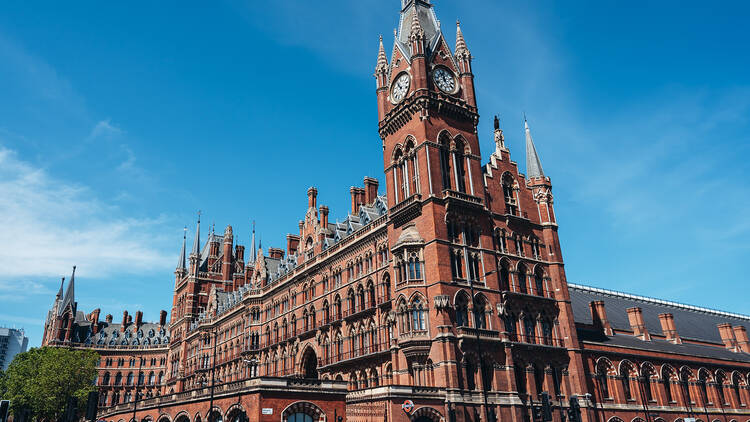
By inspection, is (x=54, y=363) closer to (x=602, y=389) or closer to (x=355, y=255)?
(x=355, y=255)

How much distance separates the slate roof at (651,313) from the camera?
6806cm

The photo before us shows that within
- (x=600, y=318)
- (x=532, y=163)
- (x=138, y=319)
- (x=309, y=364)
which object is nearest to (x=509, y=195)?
(x=532, y=163)

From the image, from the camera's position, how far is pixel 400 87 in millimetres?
53219

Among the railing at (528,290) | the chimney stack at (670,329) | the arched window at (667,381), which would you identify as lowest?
the arched window at (667,381)

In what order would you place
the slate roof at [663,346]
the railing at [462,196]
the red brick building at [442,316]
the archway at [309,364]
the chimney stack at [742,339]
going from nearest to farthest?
the red brick building at [442,316], the railing at [462,196], the slate roof at [663,346], the archway at [309,364], the chimney stack at [742,339]

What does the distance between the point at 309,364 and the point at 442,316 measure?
1001 inches

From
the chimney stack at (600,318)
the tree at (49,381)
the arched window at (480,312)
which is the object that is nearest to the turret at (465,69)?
the arched window at (480,312)

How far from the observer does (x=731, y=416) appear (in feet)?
200

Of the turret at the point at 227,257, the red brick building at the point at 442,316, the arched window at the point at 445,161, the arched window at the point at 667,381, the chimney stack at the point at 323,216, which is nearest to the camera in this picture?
the red brick building at the point at 442,316

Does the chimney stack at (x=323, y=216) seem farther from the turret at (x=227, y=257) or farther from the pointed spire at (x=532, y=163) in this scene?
the turret at (x=227, y=257)

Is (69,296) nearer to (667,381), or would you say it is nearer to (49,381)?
(49,381)

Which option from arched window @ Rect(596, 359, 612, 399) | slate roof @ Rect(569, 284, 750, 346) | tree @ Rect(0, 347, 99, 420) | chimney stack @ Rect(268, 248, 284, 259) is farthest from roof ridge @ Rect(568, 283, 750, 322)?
tree @ Rect(0, 347, 99, 420)

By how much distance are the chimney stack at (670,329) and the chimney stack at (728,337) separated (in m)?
11.5

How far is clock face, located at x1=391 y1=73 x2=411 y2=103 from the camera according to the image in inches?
2056
